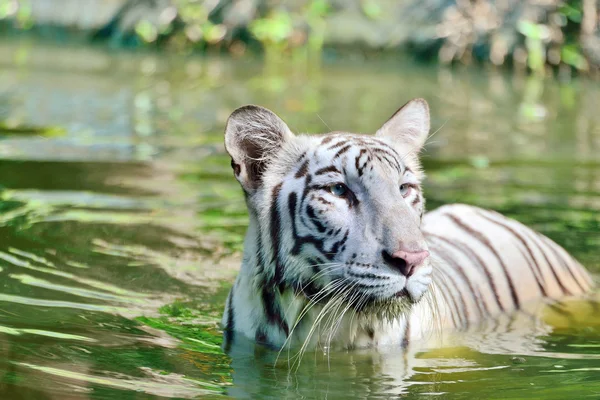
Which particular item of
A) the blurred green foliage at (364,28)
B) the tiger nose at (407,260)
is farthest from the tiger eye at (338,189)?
the blurred green foliage at (364,28)

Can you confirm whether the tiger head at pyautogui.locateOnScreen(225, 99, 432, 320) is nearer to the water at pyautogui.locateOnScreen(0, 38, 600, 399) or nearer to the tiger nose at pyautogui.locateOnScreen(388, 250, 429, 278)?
the tiger nose at pyautogui.locateOnScreen(388, 250, 429, 278)

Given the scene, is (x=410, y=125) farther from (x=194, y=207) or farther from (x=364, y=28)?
(x=364, y=28)

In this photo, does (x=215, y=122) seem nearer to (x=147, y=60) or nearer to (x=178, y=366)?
(x=147, y=60)

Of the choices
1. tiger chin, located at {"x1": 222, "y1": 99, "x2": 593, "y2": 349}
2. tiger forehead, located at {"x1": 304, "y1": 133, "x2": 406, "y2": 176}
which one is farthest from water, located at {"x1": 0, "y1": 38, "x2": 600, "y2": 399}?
tiger forehead, located at {"x1": 304, "y1": 133, "x2": 406, "y2": 176}

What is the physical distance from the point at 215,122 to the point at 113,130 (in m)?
0.98

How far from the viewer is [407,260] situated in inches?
129

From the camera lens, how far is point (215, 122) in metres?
8.98

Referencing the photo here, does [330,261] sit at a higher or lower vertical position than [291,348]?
higher

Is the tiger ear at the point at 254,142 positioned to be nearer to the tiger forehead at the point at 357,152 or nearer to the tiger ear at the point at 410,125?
the tiger forehead at the point at 357,152

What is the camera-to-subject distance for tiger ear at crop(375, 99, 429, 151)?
3.97 meters

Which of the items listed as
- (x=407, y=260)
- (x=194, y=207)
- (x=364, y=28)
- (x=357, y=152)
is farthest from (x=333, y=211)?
(x=364, y=28)

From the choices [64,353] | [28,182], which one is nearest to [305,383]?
[64,353]

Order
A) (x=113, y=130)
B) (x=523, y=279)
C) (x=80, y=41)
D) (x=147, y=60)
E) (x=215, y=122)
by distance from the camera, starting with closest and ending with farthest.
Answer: (x=523, y=279), (x=113, y=130), (x=215, y=122), (x=147, y=60), (x=80, y=41)

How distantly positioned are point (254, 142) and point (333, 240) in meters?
0.50
